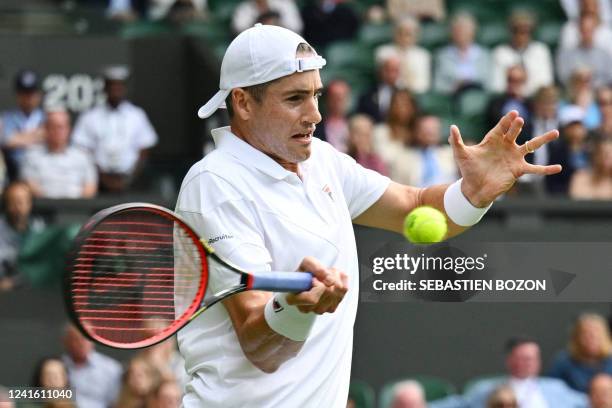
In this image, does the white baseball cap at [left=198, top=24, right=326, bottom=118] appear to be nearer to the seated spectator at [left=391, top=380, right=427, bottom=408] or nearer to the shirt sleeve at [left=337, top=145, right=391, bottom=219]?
the shirt sleeve at [left=337, top=145, right=391, bottom=219]

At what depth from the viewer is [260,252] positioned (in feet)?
14.0

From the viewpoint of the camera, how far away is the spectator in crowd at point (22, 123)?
9.99 m

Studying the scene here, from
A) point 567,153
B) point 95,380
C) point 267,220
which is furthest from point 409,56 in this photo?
Answer: point 267,220

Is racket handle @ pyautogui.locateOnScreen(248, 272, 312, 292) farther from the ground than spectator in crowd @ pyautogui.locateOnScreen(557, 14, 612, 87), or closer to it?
closer to it

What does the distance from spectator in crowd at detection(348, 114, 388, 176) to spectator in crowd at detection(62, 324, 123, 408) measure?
2589 millimetres

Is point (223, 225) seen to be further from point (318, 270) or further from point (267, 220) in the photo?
point (318, 270)

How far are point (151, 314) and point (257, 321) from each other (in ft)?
1.10

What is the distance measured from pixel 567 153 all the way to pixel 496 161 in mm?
6049

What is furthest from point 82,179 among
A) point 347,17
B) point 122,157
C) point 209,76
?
point 347,17

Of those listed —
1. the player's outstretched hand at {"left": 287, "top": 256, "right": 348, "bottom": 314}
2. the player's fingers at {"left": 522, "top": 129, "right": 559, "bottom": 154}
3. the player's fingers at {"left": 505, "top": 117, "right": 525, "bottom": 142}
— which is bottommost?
the player's outstretched hand at {"left": 287, "top": 256, "right": 348, "bottom": 314}

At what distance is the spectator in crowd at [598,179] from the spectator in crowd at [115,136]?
10.4 ft

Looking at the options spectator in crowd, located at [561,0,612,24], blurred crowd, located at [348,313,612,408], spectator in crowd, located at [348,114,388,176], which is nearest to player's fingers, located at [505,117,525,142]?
blurred crowd, located at [348,313,612,408]

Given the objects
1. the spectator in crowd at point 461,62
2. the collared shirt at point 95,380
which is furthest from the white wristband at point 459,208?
the spectator in crowd at point 461,62

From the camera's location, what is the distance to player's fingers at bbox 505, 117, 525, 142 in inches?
178
